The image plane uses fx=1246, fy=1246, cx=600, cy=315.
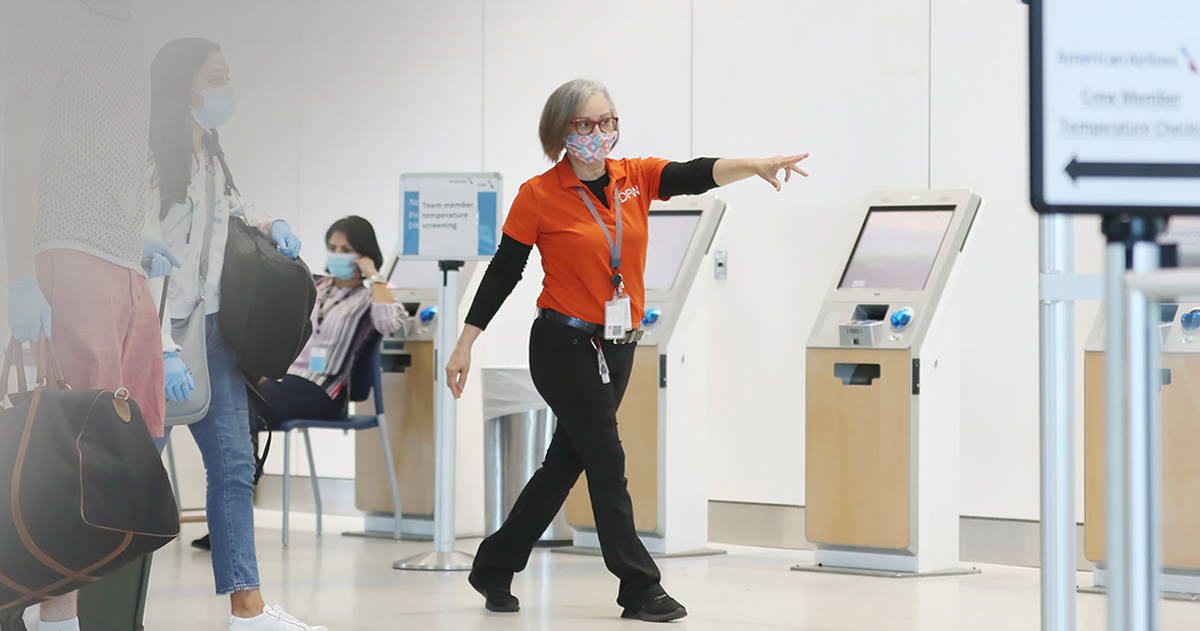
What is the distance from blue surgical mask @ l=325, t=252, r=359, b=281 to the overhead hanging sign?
14.9 ft

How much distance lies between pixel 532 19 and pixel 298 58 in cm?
165

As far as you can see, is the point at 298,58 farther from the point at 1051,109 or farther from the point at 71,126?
the point at 1051,109

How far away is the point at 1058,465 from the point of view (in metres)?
1.54

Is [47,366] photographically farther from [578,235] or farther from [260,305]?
[578,235]

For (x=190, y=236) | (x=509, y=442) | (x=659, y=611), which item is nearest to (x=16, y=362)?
(x=190, y=236)

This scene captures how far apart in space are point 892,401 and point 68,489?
302cm

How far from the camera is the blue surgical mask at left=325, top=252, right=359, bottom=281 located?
213 inches

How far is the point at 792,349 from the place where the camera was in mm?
5398

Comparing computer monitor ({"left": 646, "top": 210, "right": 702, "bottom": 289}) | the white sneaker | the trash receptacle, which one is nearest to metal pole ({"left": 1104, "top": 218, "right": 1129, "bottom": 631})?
the white sneaker

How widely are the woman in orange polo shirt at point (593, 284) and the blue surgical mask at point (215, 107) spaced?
0.82 metres

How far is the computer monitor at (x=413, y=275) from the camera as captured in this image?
575 cm

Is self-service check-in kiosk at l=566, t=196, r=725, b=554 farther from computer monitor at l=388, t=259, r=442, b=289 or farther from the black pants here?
the black pants

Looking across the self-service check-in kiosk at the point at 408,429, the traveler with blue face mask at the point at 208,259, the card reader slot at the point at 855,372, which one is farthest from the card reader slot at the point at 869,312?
the traveler with blue face mask at the point at 208,259

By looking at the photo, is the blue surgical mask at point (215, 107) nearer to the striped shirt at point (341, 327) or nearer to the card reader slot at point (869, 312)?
the striped shirt at point (341, 327)
